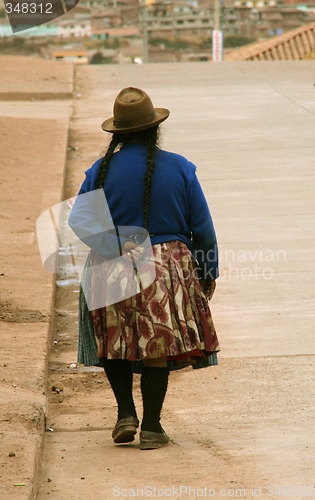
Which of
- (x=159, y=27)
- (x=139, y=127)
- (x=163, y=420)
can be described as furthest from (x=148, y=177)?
(x=159, y=27)

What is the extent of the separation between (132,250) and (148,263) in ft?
0.32

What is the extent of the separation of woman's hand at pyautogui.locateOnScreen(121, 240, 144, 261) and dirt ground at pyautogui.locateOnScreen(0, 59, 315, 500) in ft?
3.15

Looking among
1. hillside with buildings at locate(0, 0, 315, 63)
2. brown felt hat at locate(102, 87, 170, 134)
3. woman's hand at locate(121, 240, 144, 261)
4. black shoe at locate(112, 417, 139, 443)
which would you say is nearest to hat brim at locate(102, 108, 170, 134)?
brown felt hat at locate(102, 87, 170, 134)

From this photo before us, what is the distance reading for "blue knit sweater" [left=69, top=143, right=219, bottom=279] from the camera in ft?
12.6

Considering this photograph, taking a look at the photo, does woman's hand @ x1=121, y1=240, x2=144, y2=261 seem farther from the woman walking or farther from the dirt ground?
the dirt ground

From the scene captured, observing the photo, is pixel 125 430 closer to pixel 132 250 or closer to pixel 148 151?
pixel 132 250

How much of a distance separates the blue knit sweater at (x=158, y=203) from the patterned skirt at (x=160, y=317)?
0.25 feet

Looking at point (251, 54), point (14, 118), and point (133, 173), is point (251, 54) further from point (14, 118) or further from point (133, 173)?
point (133, 173)

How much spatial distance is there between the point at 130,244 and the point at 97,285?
259mm

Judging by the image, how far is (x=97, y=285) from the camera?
389 centimetres

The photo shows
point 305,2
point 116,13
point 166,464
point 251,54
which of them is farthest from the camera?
point 305,2

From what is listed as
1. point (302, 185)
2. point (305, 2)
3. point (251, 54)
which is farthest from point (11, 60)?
point (305, 2)

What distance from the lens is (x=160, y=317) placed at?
12.5 ft

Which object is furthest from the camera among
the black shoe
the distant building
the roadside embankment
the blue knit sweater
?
the distant building
